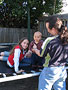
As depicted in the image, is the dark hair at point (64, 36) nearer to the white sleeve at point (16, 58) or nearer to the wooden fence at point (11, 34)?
the white sleeve at point (16, 58)

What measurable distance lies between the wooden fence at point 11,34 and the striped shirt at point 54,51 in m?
6.88

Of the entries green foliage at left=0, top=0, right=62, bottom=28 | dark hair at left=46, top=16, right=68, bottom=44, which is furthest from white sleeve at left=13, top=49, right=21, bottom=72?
green foliage at left=0, top=0, right=62, bottom=28

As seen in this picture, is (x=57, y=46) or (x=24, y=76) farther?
(x=24, y=76)

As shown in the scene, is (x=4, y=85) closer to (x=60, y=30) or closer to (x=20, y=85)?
(x=20, y=85)

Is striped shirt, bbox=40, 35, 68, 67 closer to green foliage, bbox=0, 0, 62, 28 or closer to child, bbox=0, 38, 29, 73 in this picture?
child, bbox=0, 38, 29, 73

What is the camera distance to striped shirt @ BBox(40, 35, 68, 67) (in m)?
1.44

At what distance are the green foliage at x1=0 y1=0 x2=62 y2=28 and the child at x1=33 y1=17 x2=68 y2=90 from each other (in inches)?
224

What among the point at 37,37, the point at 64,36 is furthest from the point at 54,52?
the point at 37,37

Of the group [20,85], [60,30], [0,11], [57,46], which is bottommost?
[20,85]

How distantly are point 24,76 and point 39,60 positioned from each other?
1.82 feet

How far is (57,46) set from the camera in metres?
1.45

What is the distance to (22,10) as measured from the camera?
24.1ft

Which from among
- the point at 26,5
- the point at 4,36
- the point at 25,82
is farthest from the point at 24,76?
the point at 4,36

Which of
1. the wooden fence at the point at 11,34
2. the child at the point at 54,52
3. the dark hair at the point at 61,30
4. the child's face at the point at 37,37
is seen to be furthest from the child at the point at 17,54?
the wooden fence at the point at 11,34
